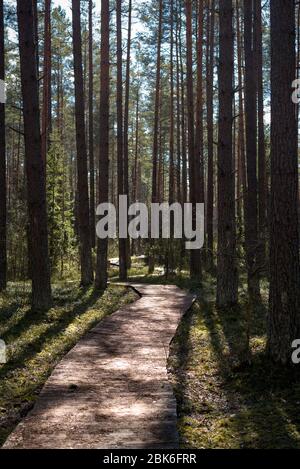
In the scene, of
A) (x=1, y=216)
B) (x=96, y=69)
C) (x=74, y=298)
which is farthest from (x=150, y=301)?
(x=96, y=69)

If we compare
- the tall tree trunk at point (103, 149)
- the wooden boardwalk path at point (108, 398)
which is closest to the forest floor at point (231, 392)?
the wooden boardwalk path at point (108, 398)

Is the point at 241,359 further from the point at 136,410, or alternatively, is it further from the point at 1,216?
the point at 1,216

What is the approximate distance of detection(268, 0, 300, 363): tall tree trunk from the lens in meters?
6.21

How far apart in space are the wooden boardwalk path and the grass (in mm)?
271

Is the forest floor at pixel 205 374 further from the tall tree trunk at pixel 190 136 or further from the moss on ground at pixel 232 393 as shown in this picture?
the tall tree trunk at pixel 190 136

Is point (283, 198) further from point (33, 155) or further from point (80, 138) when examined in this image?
point (80, 138)

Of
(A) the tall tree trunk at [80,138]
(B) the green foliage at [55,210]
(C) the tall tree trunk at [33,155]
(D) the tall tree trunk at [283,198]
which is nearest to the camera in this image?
(D) the tall tree trunk at [283,198]

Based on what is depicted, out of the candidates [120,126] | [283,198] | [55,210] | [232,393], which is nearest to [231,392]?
[232,393]

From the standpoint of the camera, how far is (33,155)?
1030cm

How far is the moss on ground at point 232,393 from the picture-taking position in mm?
4590

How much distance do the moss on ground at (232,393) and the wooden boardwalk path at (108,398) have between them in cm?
24

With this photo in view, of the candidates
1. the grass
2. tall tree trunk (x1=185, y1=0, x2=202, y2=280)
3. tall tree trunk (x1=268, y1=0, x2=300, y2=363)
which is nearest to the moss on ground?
tall tree trunk (x1=268, y1=0, x2=300, y2=363)

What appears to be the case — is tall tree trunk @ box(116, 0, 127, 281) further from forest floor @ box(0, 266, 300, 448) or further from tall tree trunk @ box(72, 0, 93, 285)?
forest floor @ box(0, 266, 300, 448)

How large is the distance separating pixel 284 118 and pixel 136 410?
3964mm
